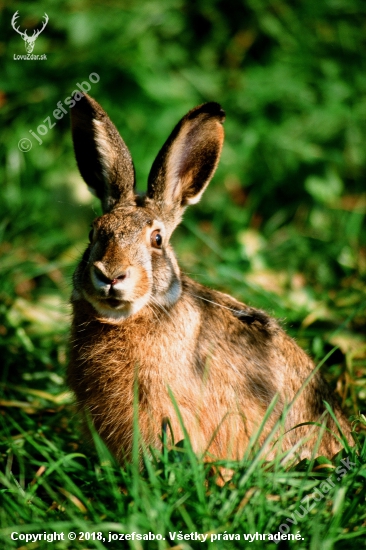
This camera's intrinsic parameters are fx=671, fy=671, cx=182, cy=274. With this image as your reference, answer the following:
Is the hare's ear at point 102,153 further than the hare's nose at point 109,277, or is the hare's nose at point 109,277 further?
the hare's ear at point 102,153

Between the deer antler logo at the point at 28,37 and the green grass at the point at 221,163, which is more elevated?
the deer antler logo at the point at 28,37

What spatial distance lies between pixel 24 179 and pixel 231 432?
366 cm

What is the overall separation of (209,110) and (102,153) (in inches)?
25.3

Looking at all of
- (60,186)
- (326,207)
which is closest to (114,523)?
(60,186)

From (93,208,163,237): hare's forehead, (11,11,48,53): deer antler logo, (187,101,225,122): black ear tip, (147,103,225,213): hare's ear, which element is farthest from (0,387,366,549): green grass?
(11,11,48,53): deer antler logo

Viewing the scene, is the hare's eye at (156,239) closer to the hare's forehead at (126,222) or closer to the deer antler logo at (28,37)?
the hare's forehead at (126,222)

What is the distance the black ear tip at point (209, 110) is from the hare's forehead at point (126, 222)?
58cm

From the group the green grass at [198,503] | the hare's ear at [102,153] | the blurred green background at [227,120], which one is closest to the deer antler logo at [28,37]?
the blurred green background at [227,120]

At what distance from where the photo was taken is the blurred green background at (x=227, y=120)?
18.6 ft

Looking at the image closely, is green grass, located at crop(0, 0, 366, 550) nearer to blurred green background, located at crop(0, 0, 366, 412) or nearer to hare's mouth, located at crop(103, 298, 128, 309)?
blurred green background, located at crop(0, 0, 366, 412)

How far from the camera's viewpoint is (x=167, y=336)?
3.48 meters


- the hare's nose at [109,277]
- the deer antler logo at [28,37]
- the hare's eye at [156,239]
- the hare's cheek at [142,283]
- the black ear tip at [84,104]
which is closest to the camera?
the hare's nose at [109,277]

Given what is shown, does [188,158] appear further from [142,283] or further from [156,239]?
[142,283]

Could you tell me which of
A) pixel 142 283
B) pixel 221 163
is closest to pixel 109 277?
pixel 142 283
